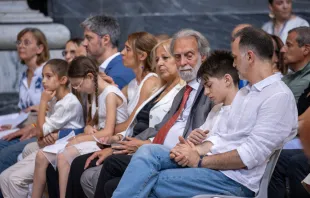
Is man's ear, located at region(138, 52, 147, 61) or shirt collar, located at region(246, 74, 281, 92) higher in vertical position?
shirt collar, located at region(246, 74, 281, 92)

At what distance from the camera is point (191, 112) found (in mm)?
5301

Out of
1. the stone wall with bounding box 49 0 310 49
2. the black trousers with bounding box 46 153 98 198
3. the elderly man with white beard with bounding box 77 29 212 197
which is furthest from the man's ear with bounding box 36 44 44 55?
the elderly man with white beard with bounding box 77 29 212 197

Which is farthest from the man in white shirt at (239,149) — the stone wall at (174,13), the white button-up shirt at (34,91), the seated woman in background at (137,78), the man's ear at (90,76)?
the stone wall at (174,13)

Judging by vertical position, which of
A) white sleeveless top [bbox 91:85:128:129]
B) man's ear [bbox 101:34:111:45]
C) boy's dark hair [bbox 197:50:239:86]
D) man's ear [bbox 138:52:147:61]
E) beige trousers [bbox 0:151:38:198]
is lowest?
beige trousers [bbox 0:151:38:198]

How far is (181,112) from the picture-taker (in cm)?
542

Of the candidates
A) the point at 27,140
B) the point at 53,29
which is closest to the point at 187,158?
the point at 27,140

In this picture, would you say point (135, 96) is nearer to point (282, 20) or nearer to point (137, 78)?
point (137, 78)

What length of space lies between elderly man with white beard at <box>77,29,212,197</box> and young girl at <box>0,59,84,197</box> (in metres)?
0.87

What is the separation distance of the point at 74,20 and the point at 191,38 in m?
3.58

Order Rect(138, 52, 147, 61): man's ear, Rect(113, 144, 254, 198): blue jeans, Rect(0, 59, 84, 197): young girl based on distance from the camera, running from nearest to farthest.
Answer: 1. Rect(113, 144, 254, 198): blue jeans
2. Rect(138, 52, 147, 61): man's ear
3. Rect(0, 59, 84, 197): young girl

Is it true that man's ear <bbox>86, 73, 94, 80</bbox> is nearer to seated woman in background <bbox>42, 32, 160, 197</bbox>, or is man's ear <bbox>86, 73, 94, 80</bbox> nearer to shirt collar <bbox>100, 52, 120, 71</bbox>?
seated woman in background <bbox>42, 32, 160, 197</bbox>

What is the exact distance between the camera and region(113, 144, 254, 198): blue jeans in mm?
4578

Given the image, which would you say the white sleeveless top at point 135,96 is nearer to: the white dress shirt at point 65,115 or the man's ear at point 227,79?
the white dress shirt at point 65,115

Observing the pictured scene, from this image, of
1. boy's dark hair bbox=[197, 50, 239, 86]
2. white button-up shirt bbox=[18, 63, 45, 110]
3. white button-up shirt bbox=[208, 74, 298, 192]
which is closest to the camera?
white button-up shirt bbox=[208, 74, 298, 192]
